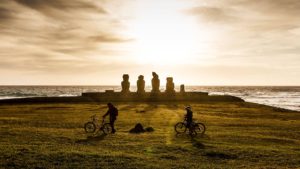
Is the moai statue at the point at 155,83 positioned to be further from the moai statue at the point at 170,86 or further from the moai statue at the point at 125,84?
the moai statue at the point at 125,84

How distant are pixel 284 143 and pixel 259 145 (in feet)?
7.32

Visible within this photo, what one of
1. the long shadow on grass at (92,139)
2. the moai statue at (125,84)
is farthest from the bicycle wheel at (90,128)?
the moai statue at (125,84)

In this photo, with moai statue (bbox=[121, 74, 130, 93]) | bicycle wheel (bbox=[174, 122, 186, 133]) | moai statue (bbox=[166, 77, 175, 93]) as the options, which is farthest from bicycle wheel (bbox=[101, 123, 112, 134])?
moai statue (bbox=[166, 77, 175, 93])

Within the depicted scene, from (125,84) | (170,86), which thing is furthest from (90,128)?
Answer: (170,86)

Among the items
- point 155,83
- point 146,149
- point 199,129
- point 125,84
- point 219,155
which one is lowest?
point 219,155

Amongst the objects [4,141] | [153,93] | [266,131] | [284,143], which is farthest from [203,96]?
[4,141]

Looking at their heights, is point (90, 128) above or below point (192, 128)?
below

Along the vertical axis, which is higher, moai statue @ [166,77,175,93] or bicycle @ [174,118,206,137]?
moai statue @ [166,77,175,93]

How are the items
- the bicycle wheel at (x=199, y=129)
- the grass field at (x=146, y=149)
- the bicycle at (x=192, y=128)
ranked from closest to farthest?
1. the grass field at (x=146, y=149)
2. the bicycle at (x=192, y=128)
3. the bicycle wheel at (x=199, y=129)

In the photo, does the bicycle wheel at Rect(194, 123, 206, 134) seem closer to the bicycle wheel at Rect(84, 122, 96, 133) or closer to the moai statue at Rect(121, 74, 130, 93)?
the bicycle wheel at Rect(84, 122, 96, 133)

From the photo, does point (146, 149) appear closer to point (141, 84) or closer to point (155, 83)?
point (141, 84)

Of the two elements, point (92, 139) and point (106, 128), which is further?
point (106, 128)

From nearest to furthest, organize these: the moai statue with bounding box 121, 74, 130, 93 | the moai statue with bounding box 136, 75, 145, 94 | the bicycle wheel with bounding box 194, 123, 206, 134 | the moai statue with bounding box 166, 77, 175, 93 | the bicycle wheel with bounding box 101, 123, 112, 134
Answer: the bicycle wheel with bounding box 101, 123, 112, 134, the bicycle wheel with bounding box 194, 123, 206, 134, the moai statue with bounding box 121, 74, 130, 93, the moai statue with bounding box 136, 75, 145, 94, the moai statue with bounding box 166, 77, 175, 93

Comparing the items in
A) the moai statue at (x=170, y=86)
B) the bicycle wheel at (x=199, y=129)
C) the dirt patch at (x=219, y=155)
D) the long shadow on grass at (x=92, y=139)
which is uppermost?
the moai statue at (x=170, y=86)
